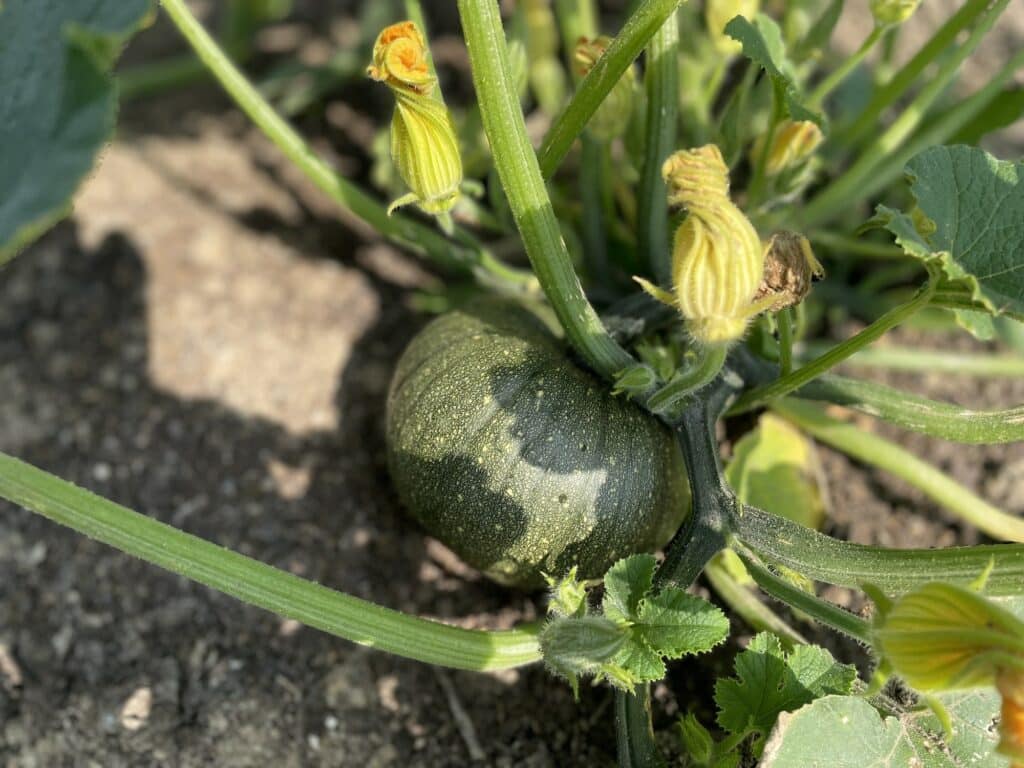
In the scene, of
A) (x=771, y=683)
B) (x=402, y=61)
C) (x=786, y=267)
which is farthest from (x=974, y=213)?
(x=402, y=61)

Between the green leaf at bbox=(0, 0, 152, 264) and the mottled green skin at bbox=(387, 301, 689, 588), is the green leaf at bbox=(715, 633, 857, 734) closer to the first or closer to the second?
the mottled green skin at bbox=(387, 301, 689, 588)

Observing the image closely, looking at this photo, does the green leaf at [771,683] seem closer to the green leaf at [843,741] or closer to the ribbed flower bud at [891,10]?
the green leaf at [843,741]

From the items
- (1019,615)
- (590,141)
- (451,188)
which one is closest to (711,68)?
(590,141)

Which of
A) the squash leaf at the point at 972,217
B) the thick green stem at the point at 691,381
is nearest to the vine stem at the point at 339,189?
the thick green stem at the point at 691,381

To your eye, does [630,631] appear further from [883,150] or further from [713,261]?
[883,150]

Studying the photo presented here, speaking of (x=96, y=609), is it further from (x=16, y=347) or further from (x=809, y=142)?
(x=809, y=142)
